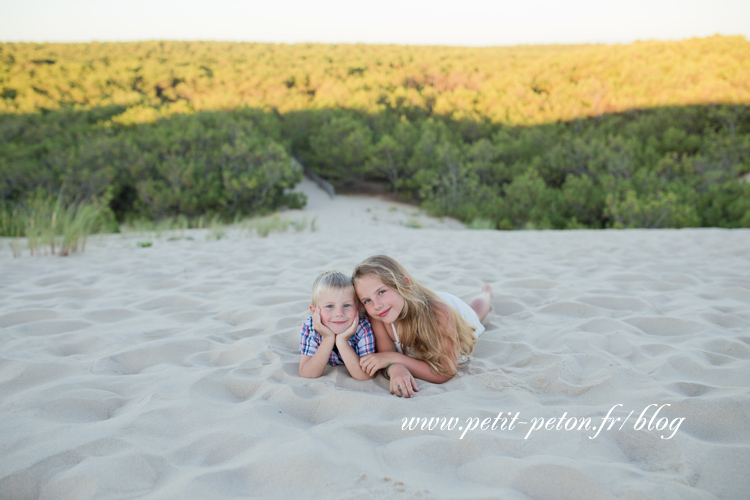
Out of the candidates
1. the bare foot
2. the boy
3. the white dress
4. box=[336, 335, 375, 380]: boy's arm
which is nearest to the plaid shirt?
the boy

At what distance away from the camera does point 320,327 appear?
6.53 ft

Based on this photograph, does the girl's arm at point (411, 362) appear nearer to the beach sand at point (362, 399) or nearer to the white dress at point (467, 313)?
the beach sand at point (362, 399)

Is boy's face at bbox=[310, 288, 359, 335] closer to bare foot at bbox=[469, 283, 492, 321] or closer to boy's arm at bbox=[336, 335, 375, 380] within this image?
boy's arm at bbox=[336, 335, 375, 380]

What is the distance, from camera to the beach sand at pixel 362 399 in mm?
1233

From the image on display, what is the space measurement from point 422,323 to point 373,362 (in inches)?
12.1

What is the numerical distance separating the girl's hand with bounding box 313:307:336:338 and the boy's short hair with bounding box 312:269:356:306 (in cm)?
5

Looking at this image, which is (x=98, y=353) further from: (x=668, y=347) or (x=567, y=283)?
(x=567, y=283)

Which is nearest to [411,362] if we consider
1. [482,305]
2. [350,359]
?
[350,359]

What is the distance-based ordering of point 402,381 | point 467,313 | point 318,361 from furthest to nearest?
1. point 467,313
2. point 318,361
3. point 402,381

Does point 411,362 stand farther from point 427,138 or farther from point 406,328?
point 427,138

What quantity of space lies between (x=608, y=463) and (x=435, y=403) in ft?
2.11

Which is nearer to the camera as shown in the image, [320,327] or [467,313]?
[320,327]

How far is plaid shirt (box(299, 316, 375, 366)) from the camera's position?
2086mm

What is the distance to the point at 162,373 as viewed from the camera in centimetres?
196
